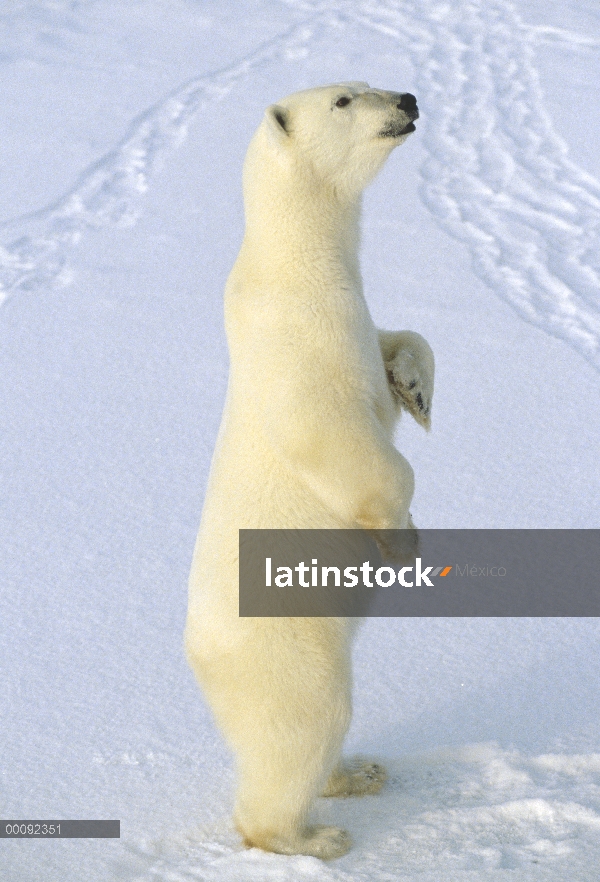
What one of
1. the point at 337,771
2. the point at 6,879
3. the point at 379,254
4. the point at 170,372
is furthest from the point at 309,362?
the point at 379,254

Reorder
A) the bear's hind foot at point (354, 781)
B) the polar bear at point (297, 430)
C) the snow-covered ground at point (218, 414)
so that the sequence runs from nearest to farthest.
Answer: the polar bear at point (297, 430), the snow-covered ground at point (218, 414), the bear's hind foot at point (354, 781)

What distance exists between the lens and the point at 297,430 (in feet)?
6.61

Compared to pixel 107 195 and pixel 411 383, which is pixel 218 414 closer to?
pixel 411 383

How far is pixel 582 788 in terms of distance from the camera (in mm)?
2350

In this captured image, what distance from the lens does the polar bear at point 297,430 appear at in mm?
2037

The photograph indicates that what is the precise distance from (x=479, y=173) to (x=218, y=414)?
2699 mm

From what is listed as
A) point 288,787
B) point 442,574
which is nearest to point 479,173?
point 442,574

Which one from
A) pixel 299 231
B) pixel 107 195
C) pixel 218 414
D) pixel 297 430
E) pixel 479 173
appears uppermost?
pixel 479 173

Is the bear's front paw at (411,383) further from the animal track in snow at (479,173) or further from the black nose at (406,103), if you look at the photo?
the animal track in snow at (479,173)

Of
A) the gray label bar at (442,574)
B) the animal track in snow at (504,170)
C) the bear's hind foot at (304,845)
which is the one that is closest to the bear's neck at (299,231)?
the gray label bar at (442,574)

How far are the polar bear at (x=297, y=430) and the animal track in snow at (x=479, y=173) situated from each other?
2.41m

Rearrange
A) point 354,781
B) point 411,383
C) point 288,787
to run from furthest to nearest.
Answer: point 354,781
point 411,383
point 288,787

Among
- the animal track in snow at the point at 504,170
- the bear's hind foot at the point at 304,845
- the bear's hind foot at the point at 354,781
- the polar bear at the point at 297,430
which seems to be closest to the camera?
the polar bear at the point at 297,430

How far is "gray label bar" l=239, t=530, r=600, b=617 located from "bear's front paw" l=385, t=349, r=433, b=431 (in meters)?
0.29
